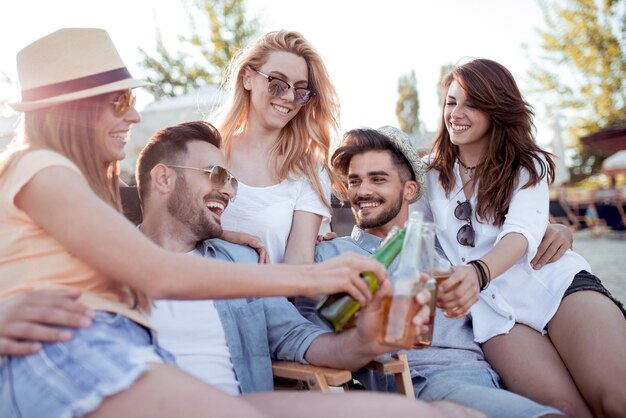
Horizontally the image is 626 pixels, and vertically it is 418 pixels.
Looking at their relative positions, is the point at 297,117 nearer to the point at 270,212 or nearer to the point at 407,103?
the point at 270,212

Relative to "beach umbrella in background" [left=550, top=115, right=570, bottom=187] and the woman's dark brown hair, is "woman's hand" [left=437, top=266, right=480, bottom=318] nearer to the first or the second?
the woman's dark brown hair

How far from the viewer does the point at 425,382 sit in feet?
9.08

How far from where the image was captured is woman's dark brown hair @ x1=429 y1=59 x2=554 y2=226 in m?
3.18

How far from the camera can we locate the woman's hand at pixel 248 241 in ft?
10.0

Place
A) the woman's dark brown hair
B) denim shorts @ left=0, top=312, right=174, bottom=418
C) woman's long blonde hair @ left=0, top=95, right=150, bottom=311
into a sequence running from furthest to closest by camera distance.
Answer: the woman's dark brown hair → woman's long blonde hair @ left=0, top=95, right=150, bottom=311 → denim shorts @ left=0, top=312, right=174, bottom=418

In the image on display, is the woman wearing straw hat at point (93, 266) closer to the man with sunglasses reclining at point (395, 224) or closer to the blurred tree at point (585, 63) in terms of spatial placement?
the man with sunglasses reclining at point (395, 224)

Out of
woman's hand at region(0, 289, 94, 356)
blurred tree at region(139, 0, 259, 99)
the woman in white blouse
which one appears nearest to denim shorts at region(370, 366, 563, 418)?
the woman in white blouse

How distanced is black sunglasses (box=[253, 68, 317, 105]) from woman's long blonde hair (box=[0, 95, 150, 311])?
1801 mm

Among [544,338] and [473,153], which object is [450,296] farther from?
[473,153]

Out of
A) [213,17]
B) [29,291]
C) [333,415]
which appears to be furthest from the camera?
[213,17]

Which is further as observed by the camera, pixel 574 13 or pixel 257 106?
pixel 574 13

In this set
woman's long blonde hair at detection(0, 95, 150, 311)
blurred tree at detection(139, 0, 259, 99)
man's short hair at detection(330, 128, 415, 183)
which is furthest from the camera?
blurred tree at detection(139, 0, 259, 99)

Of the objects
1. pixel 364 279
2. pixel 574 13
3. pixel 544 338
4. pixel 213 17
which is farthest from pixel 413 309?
pixel 574 13

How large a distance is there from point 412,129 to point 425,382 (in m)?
22.9
